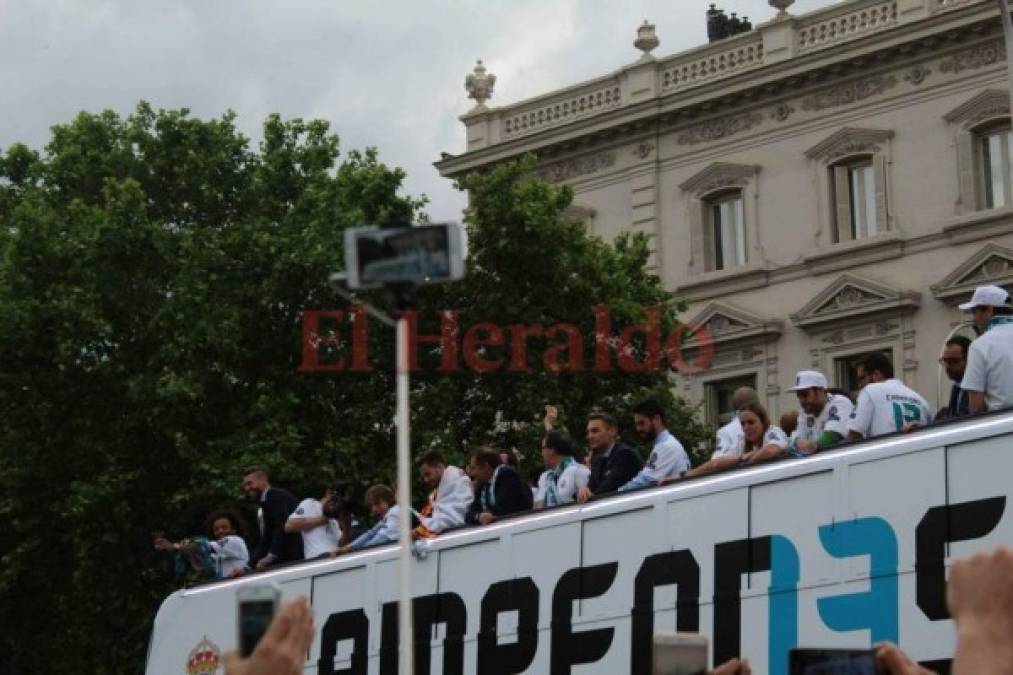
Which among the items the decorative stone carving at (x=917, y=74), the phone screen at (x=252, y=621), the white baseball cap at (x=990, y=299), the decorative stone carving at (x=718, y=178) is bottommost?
the phone screen at (x=252, y=621)

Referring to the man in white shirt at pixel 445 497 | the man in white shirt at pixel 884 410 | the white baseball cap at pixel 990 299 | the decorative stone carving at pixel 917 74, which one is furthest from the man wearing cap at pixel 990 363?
the decorative stone carving at pixel 917 74

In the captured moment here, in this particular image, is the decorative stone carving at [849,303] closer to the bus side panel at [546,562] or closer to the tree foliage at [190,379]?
the tree foliage at [190,379]

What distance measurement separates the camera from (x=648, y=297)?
40.0 m

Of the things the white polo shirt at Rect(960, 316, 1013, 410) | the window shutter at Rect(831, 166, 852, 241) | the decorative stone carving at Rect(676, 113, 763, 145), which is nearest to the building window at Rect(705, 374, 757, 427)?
the window shutter at Rect(831, 166, 852, 241)

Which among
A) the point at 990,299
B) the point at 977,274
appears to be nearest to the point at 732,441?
the point at 990,299

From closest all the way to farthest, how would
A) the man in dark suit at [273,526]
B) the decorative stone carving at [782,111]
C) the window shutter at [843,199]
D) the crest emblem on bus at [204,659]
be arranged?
the man in dark suit at [273,526] → the crest emblem on bus at [204,659] → the window shutter at [843,199] → the decorative stone carving at [782,111]

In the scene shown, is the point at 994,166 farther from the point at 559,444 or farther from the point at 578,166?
the point at 559,444

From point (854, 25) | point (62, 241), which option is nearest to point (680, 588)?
point (62, 241)

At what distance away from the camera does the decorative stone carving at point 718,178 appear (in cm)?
4566

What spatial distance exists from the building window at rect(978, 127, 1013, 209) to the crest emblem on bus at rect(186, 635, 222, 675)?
84.2 ft

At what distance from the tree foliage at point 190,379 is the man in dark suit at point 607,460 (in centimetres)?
1883

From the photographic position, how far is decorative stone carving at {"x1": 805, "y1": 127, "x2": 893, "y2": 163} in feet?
142

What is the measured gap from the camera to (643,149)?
47906 millimetres

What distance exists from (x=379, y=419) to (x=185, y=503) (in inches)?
139
